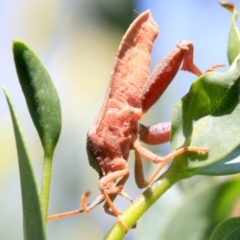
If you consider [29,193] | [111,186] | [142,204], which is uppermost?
[29,193]

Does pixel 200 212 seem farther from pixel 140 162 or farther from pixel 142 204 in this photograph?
pixel 142 204

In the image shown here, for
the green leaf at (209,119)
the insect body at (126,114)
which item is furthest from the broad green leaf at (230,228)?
the insect body at (126,114)

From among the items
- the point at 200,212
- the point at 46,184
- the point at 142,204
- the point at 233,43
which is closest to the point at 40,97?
the point at 46,184

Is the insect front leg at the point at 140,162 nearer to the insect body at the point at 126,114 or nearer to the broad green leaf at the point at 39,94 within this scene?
the insect body at the point at 126,114

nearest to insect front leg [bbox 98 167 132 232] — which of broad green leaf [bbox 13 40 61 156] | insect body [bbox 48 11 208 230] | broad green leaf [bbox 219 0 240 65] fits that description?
insect body [bbox 48 11 208 230]

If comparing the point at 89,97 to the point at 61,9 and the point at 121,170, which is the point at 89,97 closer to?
the point at 61,9

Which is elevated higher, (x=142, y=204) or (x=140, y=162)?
(x=142, y=204)

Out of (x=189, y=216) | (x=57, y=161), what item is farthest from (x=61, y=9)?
(x=189, y=216)

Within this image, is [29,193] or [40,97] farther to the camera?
[40,97]
